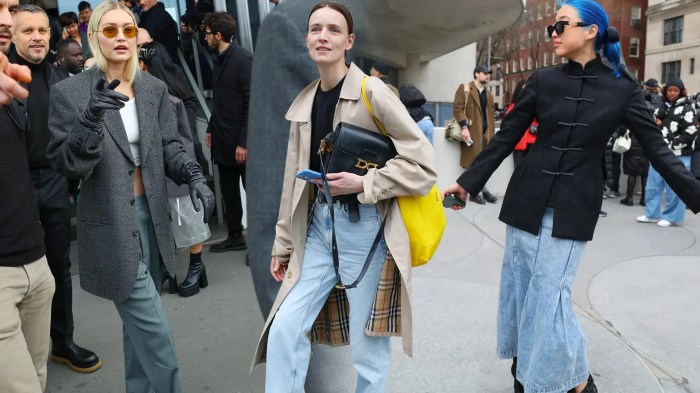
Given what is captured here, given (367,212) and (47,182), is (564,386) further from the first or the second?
(47,182)

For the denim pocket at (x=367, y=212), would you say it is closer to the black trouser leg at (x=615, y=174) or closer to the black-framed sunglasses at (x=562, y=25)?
the black-framed sunglasses at (x=562, y=25)

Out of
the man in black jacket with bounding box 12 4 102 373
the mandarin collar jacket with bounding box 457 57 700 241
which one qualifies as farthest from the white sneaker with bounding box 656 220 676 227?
the man in black jacket with bounding box 12 4 102 373

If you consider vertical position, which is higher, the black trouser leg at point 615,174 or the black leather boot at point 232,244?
the black trouser leg at point 615,174

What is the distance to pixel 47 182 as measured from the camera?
3.29m

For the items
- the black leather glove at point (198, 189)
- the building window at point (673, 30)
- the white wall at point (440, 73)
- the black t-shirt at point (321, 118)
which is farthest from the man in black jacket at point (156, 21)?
the building window at point (673, 30)

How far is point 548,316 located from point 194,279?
2945 mm

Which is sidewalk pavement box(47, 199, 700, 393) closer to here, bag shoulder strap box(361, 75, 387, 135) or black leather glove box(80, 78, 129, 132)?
bag shoulder strap box(361, 75, 387, 135)

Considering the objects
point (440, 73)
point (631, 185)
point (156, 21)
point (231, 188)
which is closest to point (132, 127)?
point (231, 188)

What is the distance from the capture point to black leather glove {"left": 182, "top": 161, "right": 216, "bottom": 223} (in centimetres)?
237

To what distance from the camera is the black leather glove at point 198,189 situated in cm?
237

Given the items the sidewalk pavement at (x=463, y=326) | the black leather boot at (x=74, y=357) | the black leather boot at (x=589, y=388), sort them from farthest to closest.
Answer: the black leather boot at (x=74, y=357) < the sidewalk pavement at (x=463, y=326) < the black leather boot at (x=589, y=388)

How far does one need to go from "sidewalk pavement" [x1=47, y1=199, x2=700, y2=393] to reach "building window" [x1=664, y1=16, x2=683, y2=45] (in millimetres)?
45501

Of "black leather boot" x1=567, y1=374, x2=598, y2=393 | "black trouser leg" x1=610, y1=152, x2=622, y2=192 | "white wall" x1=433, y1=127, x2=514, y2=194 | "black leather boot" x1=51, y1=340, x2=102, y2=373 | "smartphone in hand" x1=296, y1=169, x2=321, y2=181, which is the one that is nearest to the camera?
"smartphone in hand" x1=296, y1=169, x2=321, y2=181

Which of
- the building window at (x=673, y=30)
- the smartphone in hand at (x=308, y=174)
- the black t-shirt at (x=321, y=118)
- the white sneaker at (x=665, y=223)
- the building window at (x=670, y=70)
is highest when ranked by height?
the building window at (x=673, y=30)
